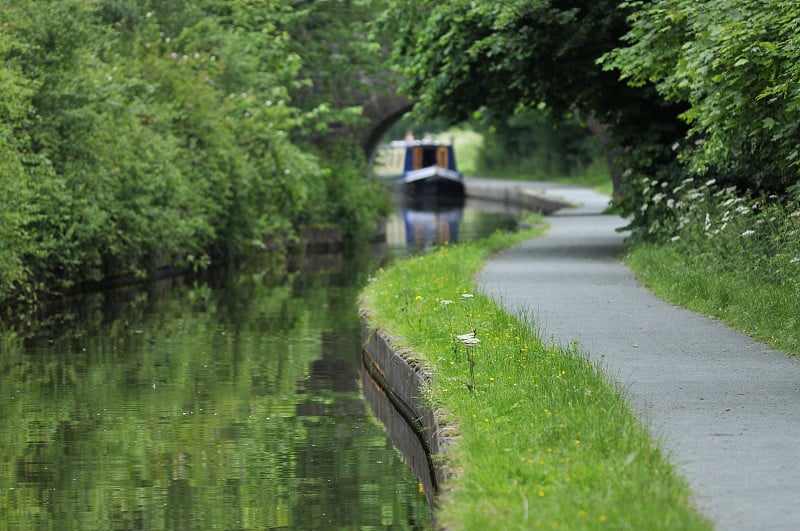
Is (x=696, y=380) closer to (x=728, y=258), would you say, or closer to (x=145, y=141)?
(x=728, y=258)

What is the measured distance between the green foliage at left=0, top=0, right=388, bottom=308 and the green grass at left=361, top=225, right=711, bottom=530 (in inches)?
336

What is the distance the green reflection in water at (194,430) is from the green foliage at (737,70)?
4267 mm

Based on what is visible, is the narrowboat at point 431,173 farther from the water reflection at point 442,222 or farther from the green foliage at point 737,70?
the green foliage at point 737,70

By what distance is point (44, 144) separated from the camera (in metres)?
20.4

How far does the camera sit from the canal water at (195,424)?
332 inches

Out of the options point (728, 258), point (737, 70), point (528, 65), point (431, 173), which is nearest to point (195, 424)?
point (737, 70)

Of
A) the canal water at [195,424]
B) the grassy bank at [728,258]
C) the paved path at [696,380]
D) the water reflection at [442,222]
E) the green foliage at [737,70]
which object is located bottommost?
the water reflection at [442,222]

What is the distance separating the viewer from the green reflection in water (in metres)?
8.41

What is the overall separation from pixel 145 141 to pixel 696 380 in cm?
1541

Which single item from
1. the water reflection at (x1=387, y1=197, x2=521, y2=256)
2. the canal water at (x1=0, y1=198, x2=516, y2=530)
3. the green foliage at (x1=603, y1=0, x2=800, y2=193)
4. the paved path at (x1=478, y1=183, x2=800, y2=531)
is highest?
the green foliage at (x1=603, y1=0, x2=800, y2=193)

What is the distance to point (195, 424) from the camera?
11.2 m

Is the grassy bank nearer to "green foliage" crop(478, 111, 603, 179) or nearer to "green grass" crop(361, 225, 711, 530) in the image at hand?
"green grass" crop(361, 225, 711, 530)

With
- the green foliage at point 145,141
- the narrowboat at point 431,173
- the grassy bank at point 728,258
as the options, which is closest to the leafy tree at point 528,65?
the grassy bank at point 728,258

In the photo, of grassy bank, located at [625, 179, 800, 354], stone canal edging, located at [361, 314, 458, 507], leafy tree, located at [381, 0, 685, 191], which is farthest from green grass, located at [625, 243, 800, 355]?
leafy tree, located at [381, 0, 685, 191]
